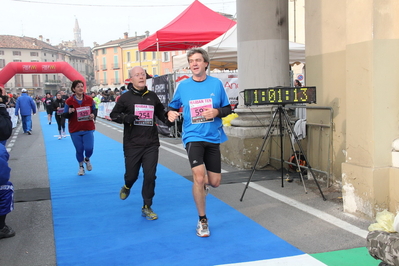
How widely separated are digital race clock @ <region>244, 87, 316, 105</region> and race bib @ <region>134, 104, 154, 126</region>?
1.47 m

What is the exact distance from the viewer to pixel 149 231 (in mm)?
5062

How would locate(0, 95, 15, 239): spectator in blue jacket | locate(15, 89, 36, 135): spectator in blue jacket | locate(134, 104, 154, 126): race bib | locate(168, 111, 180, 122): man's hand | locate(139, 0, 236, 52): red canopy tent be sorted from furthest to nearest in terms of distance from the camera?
locate(15, 89, 36, 135): spectator in blue jacket
locate(139, 0, 236, 52): red canopy tent
locate(134, 104, 154, 126): race bib
locate(168, 111, 180, 122): man's hand
locate(0, 95, 15, 239): spectator in blue jacket

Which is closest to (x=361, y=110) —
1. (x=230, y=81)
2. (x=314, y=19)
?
(x=314, y=19)

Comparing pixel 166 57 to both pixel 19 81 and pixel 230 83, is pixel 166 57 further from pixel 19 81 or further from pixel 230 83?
pixel 230 83

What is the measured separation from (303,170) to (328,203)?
74.5 inches

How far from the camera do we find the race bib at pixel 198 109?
4.84 meters

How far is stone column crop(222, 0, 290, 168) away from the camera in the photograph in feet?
28.1

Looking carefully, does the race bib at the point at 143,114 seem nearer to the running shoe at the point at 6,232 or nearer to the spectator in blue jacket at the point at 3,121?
the spectator in blue jacket at the point at 3,121

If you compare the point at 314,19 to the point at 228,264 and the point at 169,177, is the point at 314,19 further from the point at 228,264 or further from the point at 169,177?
the point at 228,264

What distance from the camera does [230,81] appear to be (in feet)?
51.3

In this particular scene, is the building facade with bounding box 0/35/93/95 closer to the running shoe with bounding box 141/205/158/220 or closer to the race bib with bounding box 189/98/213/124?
the running shoe with bounding box 141/205/158/220

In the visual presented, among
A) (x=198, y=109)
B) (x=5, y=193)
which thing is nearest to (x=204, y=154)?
(x=198, y=109)

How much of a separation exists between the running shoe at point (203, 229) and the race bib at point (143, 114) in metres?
1.59

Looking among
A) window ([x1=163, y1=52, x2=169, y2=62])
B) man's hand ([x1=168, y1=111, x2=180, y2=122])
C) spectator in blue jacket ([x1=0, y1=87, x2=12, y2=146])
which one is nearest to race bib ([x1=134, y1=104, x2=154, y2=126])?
man's hand ([x1=168, y1=111, x2=180, y2=122])
